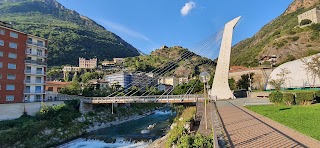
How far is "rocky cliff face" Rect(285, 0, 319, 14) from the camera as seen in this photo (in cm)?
11696

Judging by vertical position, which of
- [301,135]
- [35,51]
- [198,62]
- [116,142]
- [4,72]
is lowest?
[116,142]

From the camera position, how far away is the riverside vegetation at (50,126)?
72.3 ft

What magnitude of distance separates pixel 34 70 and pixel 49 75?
53.2m

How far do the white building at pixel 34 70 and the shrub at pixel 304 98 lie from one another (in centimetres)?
3531

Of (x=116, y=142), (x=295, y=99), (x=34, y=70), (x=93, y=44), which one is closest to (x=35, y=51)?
(x=34, y=70)

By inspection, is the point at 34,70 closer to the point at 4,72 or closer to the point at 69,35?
the point at 4,72

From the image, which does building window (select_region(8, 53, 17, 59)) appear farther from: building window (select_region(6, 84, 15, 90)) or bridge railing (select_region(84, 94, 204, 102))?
bridge railing (select_region(84, 94, 204, 102))

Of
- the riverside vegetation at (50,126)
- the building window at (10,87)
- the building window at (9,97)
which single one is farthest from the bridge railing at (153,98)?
the building window at (10,87)

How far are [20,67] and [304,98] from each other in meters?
36.2

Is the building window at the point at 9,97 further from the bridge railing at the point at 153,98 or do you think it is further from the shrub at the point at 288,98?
the shrub at the point at 288,98

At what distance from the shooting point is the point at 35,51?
3694 cm

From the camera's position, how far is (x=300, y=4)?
124 metres

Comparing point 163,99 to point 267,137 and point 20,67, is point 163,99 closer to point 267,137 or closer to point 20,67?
point 267,137

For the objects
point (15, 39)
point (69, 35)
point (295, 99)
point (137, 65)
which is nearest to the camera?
point (295, 99)
